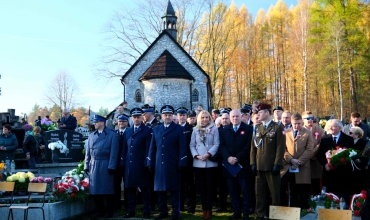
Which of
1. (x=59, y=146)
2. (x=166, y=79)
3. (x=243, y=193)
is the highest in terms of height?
(x=166, y=79)

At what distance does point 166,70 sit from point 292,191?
2296 cm

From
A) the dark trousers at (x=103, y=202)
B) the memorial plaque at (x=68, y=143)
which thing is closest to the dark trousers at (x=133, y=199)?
→ the dark trousers at (x=103, y=202)

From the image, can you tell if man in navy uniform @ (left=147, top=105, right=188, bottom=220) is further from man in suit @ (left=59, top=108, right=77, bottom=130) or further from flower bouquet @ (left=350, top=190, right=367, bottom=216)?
man in suit @ (left=59, top=108, right=77, bottom=130)

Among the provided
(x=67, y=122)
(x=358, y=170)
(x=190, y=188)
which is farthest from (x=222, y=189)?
(x=67, y=122)

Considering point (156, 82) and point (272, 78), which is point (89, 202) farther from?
point (272, 78)

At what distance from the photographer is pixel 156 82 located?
98.9 feet

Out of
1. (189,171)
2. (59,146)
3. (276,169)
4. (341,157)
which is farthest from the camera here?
(59,146)

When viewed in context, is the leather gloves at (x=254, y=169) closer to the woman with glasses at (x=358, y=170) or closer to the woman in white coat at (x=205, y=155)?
the woman in white coat at (x=205, y=155)

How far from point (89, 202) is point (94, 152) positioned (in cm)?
118

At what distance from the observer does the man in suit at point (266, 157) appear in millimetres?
6832

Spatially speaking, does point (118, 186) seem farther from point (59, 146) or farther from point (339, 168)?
point (339, 168)

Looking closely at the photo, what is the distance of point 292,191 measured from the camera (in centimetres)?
802

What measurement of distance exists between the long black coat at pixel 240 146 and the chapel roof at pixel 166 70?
22471 mm

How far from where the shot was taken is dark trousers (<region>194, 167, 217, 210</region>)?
7652mm
